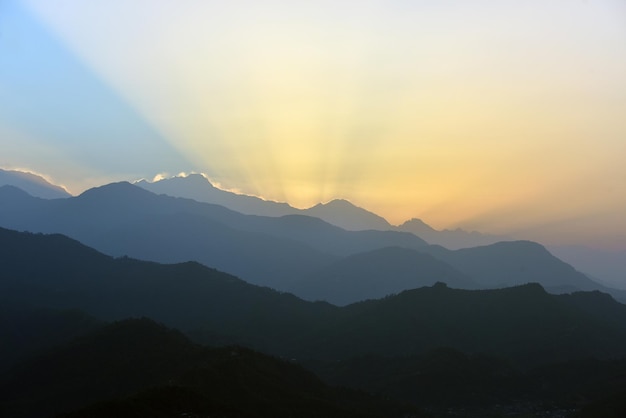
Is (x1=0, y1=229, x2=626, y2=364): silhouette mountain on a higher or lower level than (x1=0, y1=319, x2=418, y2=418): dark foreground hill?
higher

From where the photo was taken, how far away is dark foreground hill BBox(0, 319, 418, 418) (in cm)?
4253

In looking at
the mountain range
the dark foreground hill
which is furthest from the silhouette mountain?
the dark foreground hill

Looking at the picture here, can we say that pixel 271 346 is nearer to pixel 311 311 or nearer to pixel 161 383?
pixel 311 311

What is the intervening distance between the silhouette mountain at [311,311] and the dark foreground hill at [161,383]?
36.7m

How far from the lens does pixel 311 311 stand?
491 feet

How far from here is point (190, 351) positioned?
6775 cm

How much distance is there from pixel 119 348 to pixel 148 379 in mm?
14637

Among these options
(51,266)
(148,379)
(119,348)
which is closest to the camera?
(148,379)

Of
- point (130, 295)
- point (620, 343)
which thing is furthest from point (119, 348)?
point (620, 343)

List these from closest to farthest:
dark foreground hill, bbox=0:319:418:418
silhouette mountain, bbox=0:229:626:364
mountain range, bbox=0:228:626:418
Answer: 1. dark foreground hill, bbox=0:319:418:418
2. mountain range, bbox=0:228:626:418
3. silhouette mountain, bbox=0:229:626:364

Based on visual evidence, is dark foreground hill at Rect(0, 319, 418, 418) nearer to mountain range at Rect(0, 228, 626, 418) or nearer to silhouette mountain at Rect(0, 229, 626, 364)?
mountain range at Rect(0, 228, 626, 418)

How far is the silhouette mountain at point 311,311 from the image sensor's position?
4525 inches

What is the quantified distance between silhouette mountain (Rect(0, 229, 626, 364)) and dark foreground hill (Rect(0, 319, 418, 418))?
121 ft

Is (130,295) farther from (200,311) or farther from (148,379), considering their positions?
(148,379)
